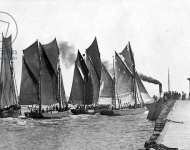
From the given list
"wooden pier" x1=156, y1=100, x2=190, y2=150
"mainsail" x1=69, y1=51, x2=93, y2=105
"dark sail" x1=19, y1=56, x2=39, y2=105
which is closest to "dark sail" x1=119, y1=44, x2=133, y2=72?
"mainsail" x1=69, y1=51, x2=93, y2=105

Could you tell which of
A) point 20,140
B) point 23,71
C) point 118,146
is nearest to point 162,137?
point 118,146

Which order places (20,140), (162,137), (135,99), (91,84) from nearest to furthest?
1. (162,137)
2. (20,140)
3. (135,99)
4. (91,84)

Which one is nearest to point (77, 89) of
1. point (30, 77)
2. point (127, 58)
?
point (127, 58)

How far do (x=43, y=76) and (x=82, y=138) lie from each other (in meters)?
39.7

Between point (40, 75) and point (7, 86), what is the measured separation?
676 cm

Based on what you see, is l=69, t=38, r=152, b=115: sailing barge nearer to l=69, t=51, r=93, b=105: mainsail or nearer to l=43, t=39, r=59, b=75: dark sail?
l=69, t=51, r=93, b=105: mainsail

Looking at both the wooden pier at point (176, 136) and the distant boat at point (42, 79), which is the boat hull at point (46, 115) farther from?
the wooden pier at point (176, 136)

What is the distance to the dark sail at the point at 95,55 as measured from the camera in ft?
362

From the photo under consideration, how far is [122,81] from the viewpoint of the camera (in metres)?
101

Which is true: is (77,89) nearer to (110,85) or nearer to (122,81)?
(110,85)

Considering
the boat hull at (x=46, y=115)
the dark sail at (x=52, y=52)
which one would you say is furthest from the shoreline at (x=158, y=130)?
the dark sail at (x=52, y=52)

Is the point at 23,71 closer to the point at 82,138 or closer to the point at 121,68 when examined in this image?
the point at 121,68

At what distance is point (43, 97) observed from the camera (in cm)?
9094

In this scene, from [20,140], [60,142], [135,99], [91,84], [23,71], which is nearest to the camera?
[60,142]
